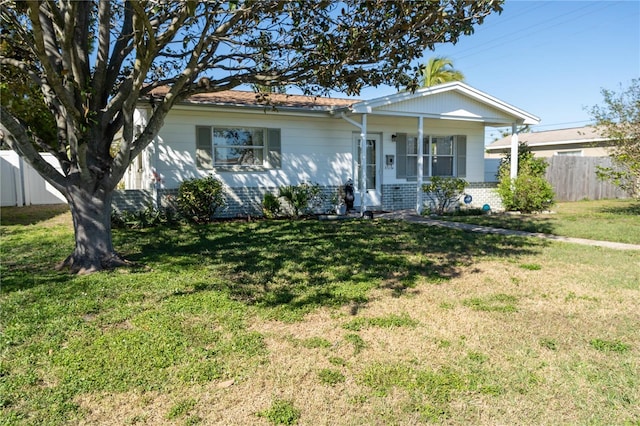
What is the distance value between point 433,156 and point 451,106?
2158 millimetres

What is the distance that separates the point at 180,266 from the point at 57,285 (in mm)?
1622

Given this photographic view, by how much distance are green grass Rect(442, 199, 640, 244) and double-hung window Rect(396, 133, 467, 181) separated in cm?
274

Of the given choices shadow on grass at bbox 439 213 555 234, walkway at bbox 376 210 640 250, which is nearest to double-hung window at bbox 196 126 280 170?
walkway at bbox 376 210 640 250

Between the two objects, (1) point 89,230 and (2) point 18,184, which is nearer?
(1) point 89,230

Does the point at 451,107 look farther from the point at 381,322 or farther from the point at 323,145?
the point at 381,322

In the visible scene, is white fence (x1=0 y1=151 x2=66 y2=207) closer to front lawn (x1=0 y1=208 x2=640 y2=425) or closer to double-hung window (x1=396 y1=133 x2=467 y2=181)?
front lawn (x1=0 y1=208 x2=640 y2=425)

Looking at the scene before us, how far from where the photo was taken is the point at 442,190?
14.2m

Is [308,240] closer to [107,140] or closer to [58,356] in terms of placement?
[107,140]

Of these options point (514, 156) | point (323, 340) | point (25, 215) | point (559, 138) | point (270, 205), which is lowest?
point (323, 340)

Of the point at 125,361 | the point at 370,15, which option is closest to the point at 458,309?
the point at 125,361

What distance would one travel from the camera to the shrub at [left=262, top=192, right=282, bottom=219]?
1241 centimetres

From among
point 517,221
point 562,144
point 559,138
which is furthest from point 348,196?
point 559,138

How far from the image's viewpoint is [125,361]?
3.59m

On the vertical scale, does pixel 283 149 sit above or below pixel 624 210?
above
